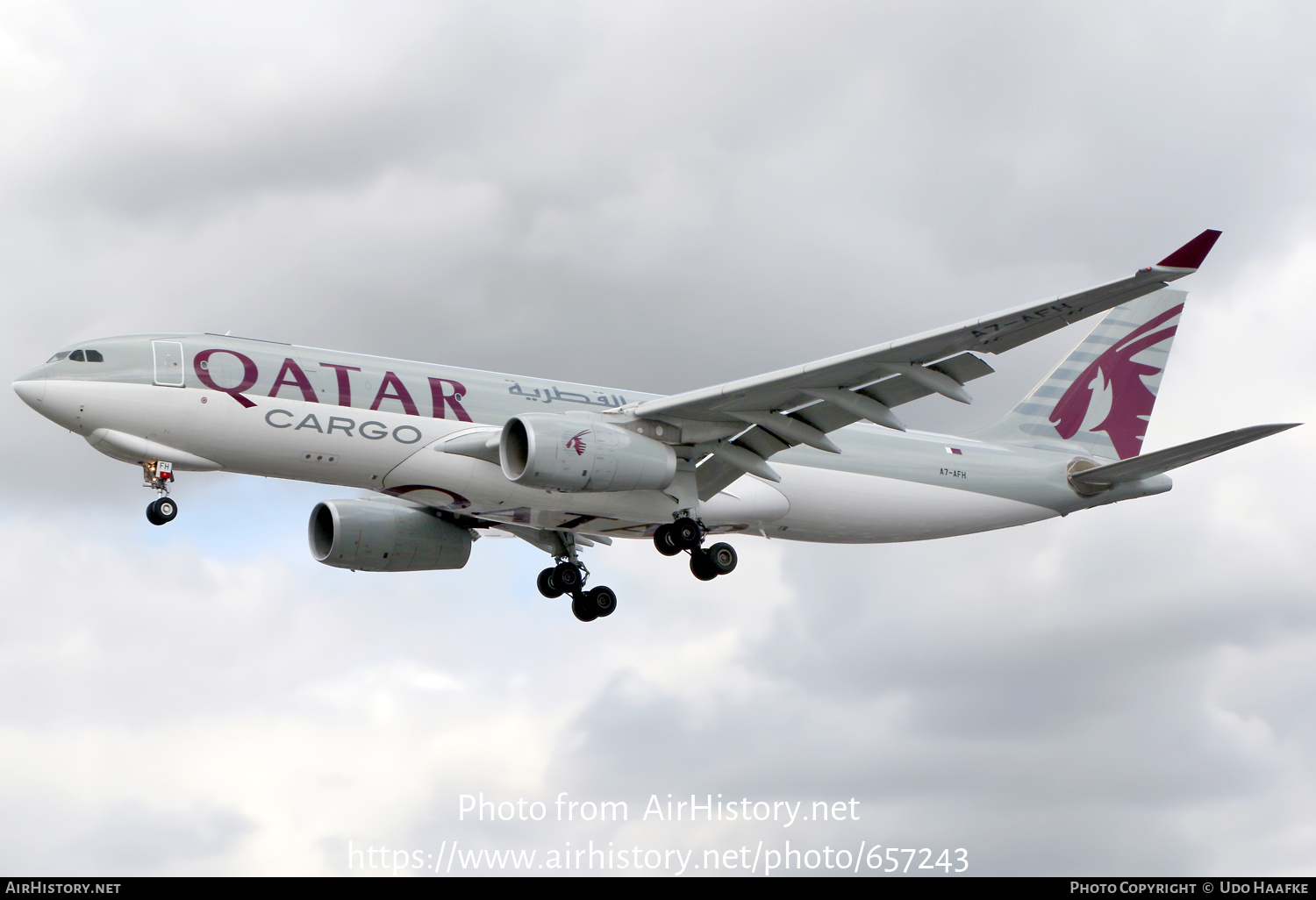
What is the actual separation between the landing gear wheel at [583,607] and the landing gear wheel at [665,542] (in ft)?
16.4

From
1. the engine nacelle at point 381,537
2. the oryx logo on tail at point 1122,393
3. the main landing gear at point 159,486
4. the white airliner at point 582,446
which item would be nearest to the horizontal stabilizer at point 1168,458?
the white airliner at point 582,446

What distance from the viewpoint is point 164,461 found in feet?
91.2

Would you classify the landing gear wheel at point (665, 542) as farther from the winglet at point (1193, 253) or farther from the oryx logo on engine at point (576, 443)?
the winglet at point (1193, 253)

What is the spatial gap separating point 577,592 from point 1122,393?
16.2 m

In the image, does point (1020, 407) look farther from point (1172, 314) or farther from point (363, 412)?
point (363, 412)

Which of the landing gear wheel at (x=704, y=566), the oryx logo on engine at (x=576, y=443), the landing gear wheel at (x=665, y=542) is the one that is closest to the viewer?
the oryx logo on engine at (x=576, y=443)

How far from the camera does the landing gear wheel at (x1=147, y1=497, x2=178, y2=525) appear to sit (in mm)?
27797

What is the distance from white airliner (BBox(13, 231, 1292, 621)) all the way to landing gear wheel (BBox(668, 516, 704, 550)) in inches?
2.7

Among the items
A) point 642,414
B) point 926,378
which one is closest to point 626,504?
point 642,414

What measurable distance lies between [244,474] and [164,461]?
168 cm

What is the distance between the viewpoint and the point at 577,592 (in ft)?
117

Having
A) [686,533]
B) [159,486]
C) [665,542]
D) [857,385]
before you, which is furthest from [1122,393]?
[159,486]

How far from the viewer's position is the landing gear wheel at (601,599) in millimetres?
35375

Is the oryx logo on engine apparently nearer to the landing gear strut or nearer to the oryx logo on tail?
the landing gear strut
